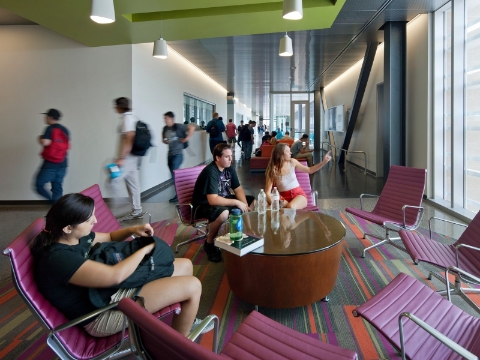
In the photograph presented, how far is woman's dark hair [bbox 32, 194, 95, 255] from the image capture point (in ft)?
5.49

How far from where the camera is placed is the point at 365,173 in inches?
383

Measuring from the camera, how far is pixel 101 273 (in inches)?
64.6

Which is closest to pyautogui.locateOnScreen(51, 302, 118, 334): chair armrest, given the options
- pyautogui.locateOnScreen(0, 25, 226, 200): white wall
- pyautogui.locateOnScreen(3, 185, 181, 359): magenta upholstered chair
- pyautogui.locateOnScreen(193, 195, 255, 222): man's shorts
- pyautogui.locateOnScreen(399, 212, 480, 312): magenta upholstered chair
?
pyautogui.locateOnScreen(3, 185, 181, 359): magenta upholstered chair

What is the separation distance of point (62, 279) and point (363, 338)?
185 cm

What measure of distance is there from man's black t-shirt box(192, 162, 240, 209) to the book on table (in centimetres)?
106

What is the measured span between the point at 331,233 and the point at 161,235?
56.8 inches

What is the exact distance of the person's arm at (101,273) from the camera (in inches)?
63.0

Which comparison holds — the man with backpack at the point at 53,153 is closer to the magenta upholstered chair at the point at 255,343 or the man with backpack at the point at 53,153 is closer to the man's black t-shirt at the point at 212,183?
the man's black t-shirt at the point at 212,183

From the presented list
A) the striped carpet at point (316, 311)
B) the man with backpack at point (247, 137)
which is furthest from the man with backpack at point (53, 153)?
the man with backpack at point (247, 137)

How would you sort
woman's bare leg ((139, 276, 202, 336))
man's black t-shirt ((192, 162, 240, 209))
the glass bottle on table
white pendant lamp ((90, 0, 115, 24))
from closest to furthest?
woman's bare leg ((139, 276, 202, 336)) → white pendant lamp ((90, 0, 115, 24)) → the glass bottle on table → man's black t-shirt ((192, 162, 240, 209))

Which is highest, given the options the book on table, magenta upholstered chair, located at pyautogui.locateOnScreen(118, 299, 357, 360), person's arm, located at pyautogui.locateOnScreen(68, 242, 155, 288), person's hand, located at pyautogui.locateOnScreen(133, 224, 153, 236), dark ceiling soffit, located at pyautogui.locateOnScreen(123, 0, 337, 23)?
dark ceiling soffit, located at pyautogui.locateOnScreen(123, 0, 337, 23)

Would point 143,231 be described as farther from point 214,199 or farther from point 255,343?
point 214,199

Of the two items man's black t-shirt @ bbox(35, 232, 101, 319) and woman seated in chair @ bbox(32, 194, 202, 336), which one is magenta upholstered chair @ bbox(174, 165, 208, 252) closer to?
woman seated in chair @ bbox(32, 194, 202, 336)

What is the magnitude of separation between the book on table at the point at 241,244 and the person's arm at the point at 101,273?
829mm
